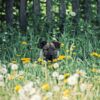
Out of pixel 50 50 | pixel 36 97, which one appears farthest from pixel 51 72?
pixel 36 97

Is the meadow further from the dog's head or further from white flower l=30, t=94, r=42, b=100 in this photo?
the dog's head

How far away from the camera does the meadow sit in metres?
4.86

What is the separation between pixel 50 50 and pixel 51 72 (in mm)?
2002

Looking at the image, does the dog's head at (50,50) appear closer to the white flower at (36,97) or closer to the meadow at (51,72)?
the meadow at (51,72)

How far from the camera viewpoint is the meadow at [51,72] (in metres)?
4.86

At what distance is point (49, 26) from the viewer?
12727mm

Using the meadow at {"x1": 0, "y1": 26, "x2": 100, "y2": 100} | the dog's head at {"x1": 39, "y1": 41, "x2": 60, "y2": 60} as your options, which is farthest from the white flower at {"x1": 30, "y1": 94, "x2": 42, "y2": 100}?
the dog's head at {"x1": 39, "y1": 41, "x2": 60, "y2": 60}

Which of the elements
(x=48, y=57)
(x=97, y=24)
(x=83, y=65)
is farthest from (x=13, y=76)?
(x=97, y=24)

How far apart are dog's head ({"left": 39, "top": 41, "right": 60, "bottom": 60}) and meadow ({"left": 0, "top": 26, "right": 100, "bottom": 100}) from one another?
19 cm

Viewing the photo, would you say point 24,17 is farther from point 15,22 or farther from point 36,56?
point 36,56

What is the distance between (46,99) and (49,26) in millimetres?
8038

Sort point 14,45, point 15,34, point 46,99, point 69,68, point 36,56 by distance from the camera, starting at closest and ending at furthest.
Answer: point 46,99, point 69,68, point 36,56, point 14,45, point 15,34

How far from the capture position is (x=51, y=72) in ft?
24.3

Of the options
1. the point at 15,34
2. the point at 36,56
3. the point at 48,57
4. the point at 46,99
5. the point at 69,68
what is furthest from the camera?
the point at 15,34
